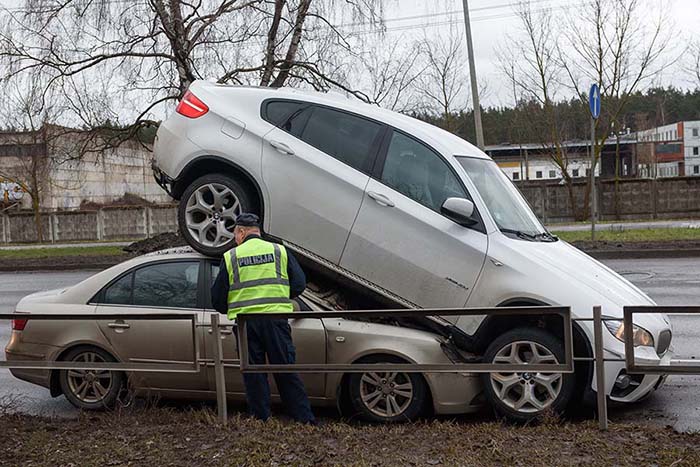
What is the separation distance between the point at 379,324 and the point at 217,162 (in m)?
2.23

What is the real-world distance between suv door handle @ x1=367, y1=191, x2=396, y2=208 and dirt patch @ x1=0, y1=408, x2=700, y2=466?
190 centimetres

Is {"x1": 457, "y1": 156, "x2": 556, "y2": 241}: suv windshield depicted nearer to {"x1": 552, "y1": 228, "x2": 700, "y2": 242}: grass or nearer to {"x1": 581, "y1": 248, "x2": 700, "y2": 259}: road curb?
{"x1": 581, "y1": 248, "x2": 700, "y2": 259}: road curb

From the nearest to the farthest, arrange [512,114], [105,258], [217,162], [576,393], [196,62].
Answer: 1. [576,393]
2. [217,162]
3. [196,62]
4. [105,258]
5. [512,114]

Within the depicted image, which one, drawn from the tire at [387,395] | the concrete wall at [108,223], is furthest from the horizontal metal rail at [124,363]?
the concrete wall at [108,223]

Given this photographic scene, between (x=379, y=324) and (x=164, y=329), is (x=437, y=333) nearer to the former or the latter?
(x=379, y=324)

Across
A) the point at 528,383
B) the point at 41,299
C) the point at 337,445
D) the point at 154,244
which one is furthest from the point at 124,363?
the point at 154,244

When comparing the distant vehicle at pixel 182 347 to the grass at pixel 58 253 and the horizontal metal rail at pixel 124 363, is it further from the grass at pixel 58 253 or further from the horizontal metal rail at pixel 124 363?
the grass at pixel 58 253

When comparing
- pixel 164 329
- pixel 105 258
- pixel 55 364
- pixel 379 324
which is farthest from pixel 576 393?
pixel 105 258

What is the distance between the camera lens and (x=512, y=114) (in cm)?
3659

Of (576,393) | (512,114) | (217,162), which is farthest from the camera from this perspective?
(512,114)

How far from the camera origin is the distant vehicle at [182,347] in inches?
238

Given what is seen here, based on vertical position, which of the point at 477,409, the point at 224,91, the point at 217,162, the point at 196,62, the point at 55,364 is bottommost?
the point at 477,409

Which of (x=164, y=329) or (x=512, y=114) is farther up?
(x=512, y=114)

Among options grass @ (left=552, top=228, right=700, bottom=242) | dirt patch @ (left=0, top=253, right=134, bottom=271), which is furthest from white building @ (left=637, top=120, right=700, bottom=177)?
dirt patch @ (left=0, top=253, right=134, bottom=271)
